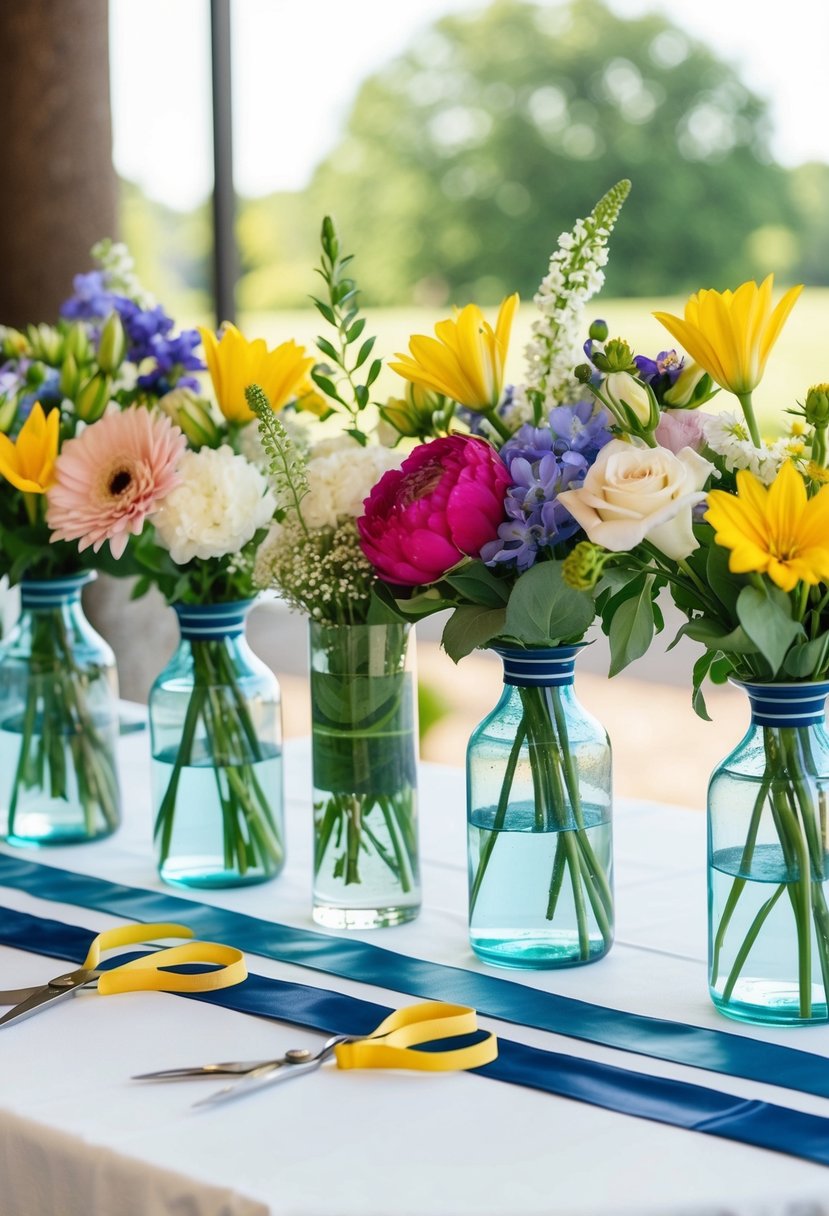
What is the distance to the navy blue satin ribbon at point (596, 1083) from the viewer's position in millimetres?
851

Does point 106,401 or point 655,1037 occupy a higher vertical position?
point 106,401

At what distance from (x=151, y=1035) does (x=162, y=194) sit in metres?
11.4

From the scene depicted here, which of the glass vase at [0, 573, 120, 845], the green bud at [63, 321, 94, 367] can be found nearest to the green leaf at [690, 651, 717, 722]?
the glass vase at [0, 573, 120, 845]

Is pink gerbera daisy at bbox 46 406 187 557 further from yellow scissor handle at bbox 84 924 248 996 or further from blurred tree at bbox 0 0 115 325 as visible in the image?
blurred tree at bbox 0 0 115 325

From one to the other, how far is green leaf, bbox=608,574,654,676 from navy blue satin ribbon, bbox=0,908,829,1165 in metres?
0.25

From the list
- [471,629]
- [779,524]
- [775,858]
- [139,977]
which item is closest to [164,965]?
[139,977]

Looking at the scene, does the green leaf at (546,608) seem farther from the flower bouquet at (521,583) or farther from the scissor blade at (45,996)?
the scissor blade at (45,996)

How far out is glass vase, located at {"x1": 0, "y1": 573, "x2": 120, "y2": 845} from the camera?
56.5 inches

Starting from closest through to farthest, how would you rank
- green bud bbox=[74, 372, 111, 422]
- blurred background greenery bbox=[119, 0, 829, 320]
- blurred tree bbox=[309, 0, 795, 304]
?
1. green bud bbox=[74, 372, 111, 422]
2. blurred background greenery bbox=[119, 0, 829, 320]
3. blurred tree bbox=[309, 0, 795, 304]

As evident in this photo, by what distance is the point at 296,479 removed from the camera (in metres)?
1.16

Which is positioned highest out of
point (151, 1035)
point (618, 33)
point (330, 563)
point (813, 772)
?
point (618, 33)

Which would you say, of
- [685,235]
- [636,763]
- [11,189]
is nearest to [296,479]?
[11,189]

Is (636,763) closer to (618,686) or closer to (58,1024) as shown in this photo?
(618,686)

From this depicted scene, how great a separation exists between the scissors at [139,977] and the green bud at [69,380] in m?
0.55
